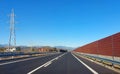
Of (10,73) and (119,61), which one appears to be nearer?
(10,73)

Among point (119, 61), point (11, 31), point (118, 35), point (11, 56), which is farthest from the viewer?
point (11, 31)

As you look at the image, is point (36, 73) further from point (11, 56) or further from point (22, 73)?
point (11, 56)

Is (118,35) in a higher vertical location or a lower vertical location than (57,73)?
higher

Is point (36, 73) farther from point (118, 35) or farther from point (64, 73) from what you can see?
point (118, 35)

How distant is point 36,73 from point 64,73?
1.68 metres

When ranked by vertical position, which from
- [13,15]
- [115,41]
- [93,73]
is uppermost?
[13,15]

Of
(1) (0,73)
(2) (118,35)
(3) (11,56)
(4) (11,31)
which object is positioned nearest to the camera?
(1) (0,73)

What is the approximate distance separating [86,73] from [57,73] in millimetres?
1778

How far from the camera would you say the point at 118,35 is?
2084 centimetres

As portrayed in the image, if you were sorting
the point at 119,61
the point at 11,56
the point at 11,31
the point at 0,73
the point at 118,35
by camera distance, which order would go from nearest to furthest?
the point at 0,73 < the point at 119,61 < the point at 118,35 < the point at 11,56 < the point at 11,31

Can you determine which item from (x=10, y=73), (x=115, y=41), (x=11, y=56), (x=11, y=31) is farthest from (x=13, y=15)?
(x=10, y=73)

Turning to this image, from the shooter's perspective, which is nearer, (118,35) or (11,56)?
(118,35)

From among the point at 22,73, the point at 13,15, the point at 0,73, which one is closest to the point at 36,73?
the point at 22,73

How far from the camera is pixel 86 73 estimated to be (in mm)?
15703
